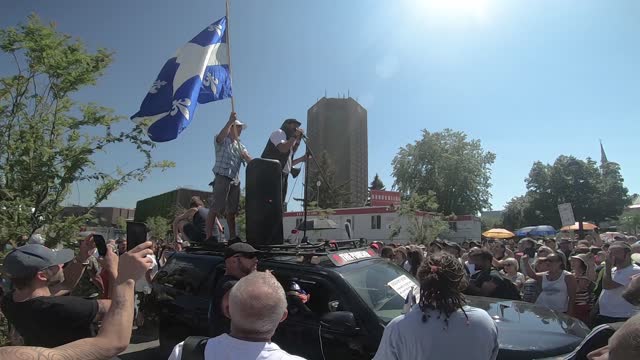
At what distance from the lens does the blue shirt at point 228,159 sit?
5598 millimetres

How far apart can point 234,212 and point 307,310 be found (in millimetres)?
2577

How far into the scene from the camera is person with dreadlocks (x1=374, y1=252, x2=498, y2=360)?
2.32 metres

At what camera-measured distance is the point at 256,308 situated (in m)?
1.76

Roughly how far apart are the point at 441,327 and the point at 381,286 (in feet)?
5.58

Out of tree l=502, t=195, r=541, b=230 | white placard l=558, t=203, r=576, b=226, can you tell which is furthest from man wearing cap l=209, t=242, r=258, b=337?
tree l=502, t=195, r=541, b=230

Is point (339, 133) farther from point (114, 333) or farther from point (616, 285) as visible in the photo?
point (114, 333)

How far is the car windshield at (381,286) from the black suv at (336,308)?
0.01m

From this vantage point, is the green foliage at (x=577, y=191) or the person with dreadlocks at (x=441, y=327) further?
the green foliage at (x=577, y=191)

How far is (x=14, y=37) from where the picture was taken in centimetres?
538

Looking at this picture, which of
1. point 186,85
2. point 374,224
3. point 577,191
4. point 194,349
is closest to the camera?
point 194,349

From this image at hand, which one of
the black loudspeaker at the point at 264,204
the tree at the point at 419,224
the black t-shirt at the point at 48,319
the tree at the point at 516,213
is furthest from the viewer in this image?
the tree at the point at 516,213

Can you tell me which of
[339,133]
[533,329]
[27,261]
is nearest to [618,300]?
[533,329]

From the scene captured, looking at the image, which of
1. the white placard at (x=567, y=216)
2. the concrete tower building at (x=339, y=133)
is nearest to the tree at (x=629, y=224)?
the concrete tower building at (x=339, y=133)

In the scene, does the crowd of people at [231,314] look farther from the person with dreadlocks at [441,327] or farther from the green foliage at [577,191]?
the green foliage at [577,191]
